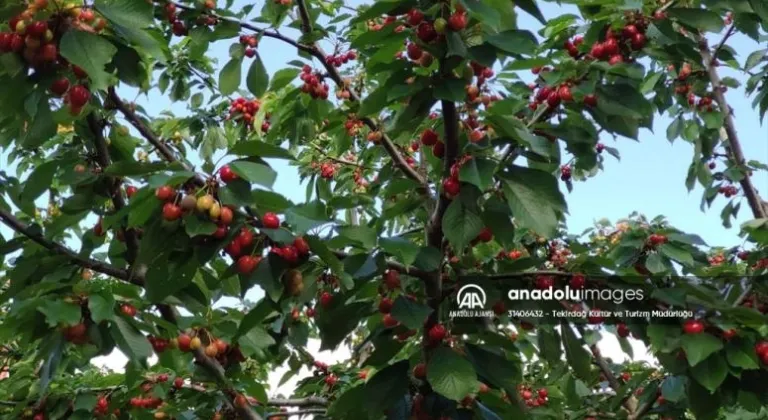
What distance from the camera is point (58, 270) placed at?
2324mm

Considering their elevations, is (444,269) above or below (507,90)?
below

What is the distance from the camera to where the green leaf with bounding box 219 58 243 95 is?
3016 millimetres

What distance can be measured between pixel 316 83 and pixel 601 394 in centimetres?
231

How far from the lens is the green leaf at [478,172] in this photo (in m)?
1.91

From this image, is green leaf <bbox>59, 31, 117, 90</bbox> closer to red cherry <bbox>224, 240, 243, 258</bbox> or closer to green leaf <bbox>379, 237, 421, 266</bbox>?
red cherry <bbox>224, 240, 243, 258</bbox>

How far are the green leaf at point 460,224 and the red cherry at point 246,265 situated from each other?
553 mm

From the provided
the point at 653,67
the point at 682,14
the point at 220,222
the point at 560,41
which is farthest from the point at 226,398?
the point at 653,67

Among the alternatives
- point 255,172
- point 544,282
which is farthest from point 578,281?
point 255,172

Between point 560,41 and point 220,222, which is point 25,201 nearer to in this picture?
point 220,222

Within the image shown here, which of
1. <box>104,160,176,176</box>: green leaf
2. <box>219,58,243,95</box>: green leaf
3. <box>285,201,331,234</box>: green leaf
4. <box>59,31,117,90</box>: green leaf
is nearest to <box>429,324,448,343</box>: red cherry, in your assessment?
<box>285,201,331,234</box>: green leaf

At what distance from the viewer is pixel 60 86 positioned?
1916mm

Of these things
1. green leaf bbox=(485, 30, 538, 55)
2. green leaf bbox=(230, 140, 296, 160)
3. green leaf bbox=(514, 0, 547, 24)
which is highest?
green leaf bbox=(514, 0, 547, 24)

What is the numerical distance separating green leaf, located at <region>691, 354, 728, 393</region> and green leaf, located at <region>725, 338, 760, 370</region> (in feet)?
0.10

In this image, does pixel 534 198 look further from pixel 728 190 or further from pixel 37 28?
pixel 728 190
